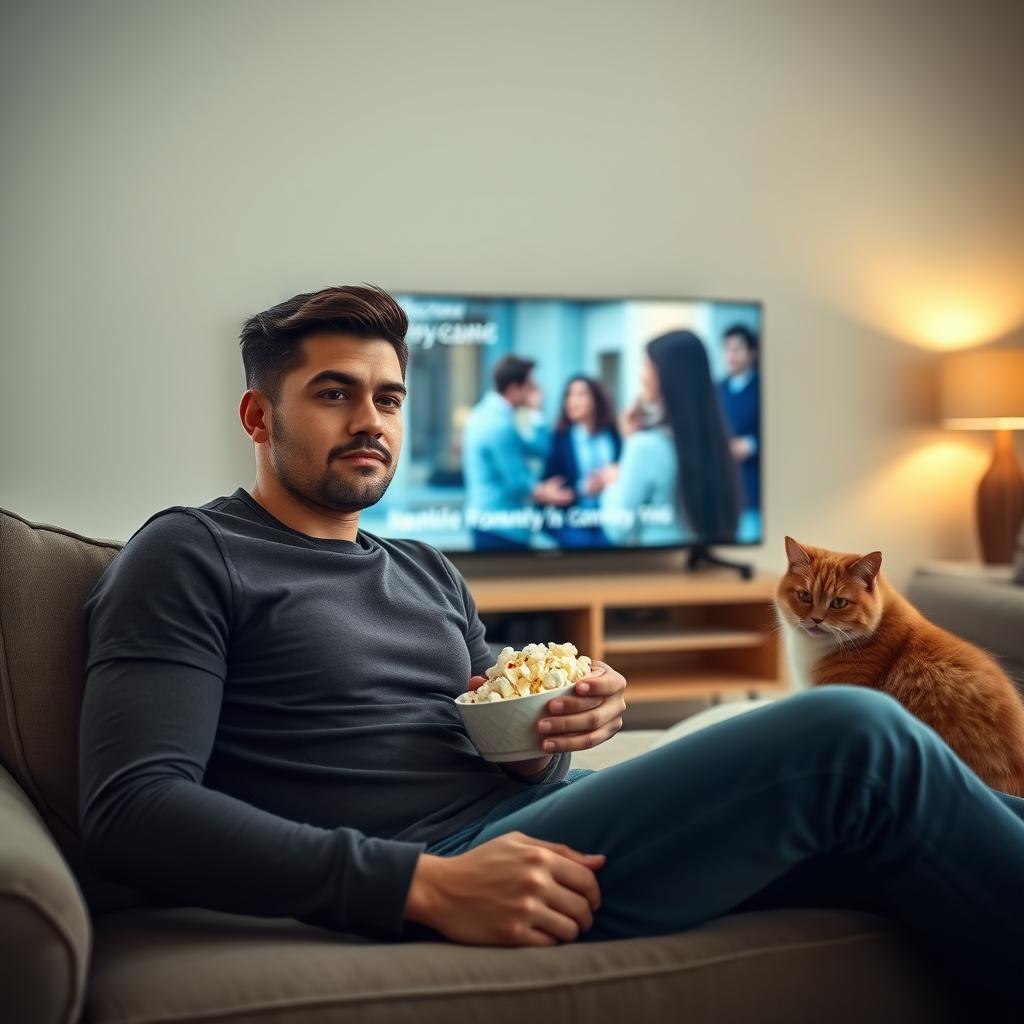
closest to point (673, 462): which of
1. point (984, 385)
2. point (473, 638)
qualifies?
point (984, 385)

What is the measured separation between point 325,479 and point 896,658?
3.29 ft

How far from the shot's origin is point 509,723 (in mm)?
1251

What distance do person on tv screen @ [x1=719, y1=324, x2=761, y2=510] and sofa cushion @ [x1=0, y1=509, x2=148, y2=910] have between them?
2827mm

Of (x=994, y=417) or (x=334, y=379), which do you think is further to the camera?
(x=994, y=417)

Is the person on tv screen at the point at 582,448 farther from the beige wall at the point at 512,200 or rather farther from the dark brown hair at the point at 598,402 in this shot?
the beige wall at the point at 512,200

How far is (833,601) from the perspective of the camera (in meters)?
1.95

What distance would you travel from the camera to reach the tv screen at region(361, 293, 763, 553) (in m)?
3.64

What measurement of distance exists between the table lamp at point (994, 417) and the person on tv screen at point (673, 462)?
0.89 m

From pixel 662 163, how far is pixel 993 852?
3.22m

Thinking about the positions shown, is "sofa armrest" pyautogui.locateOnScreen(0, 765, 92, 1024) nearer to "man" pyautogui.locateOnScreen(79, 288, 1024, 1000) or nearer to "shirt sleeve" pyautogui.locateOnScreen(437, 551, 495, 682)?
"man" pyautogui.locateOnScreen(79, 288, 1024, 1000)

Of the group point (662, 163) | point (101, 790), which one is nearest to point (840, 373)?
point (662, 163)

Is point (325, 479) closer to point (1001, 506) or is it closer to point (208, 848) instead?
point (208, 848)

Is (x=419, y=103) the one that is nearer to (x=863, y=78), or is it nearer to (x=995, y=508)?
(x=863, y=78)

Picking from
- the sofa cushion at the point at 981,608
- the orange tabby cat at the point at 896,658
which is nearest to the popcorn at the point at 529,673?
the orange tabby cat at the point at 896,658
